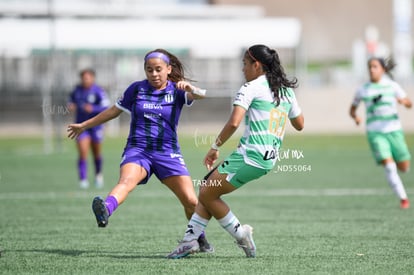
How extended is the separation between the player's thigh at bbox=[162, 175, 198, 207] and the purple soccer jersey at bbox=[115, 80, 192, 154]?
0.28m

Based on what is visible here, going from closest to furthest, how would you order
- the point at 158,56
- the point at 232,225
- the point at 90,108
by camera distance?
the point at 232,225, the point at 158,56, the point at 90,108

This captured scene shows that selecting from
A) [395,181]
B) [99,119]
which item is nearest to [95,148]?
[395,181]

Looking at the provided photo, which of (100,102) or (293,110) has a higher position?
(293,110)

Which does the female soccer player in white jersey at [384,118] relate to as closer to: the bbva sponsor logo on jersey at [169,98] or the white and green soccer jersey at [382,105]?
the white and green soccer jersey at [382,105]

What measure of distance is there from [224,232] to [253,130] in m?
3.03

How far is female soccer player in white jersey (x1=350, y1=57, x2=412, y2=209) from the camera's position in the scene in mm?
13164

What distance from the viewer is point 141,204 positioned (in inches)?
559

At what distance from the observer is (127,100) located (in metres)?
8.79

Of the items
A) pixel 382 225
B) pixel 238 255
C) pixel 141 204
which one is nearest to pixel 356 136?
pixel 141 204

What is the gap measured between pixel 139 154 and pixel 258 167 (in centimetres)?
136

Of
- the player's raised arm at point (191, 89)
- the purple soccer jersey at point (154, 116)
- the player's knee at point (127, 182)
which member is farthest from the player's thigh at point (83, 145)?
the player's raised arm at point (191, 89)

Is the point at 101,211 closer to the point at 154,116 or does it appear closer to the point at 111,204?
the point at 111,204

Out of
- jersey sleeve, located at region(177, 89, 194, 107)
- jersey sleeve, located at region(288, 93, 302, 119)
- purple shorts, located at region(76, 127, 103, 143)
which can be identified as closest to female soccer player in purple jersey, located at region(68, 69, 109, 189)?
purple shorts, located at region(76, 127, 103, 143)

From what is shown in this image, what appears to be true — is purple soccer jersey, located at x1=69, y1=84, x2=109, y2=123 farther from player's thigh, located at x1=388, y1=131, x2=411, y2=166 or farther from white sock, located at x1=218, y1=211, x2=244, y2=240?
white sock, located at x1=218, y1=211, x2=244, y2=240
